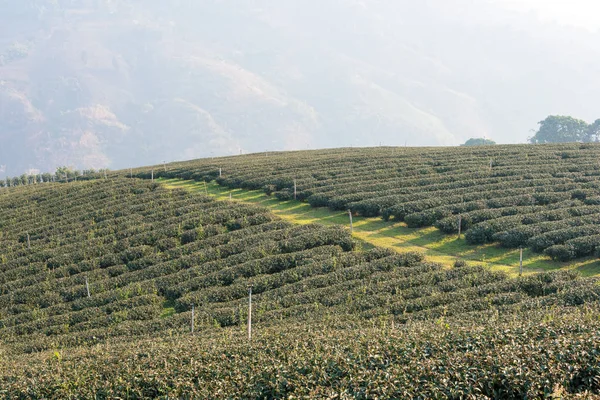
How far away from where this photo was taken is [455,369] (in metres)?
10.9

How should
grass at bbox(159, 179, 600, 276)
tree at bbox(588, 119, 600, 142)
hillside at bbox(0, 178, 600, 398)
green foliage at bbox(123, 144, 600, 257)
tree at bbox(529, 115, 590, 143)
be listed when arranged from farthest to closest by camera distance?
tree at bbox(529, 115, 590, 143) < tree at bbox(588, 119, 600, 142) < green foliage at bbox(123, 144, 600, 257) < grass at bbox(159, 179, 600, 276) < hillside at bbox(0, 178, 600, 398)

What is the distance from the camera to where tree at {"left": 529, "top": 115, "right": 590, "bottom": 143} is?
111 metres

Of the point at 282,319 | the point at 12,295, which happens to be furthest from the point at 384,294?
the point at 12,295

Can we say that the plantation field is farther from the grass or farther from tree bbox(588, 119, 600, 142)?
tree bbox(588, 119, 600, 142)

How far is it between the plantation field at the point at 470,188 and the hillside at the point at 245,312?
15.1 ft

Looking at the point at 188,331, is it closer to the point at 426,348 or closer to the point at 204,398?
the point at 204,398

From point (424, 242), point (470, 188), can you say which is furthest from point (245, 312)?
point (470, 188)

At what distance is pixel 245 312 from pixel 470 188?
64.7 ft

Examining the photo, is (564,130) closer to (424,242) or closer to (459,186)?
(459,186)

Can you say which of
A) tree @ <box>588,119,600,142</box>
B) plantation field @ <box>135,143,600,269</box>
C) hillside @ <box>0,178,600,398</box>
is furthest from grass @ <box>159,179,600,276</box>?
tree @ <box>588,119,600,142</box>

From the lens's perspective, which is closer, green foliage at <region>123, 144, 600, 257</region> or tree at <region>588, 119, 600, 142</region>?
green foliage at <region>123, 144, 600, 257</region>

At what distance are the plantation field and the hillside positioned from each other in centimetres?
459

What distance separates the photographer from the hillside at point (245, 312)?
1136cm

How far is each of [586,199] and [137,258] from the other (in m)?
26.0
